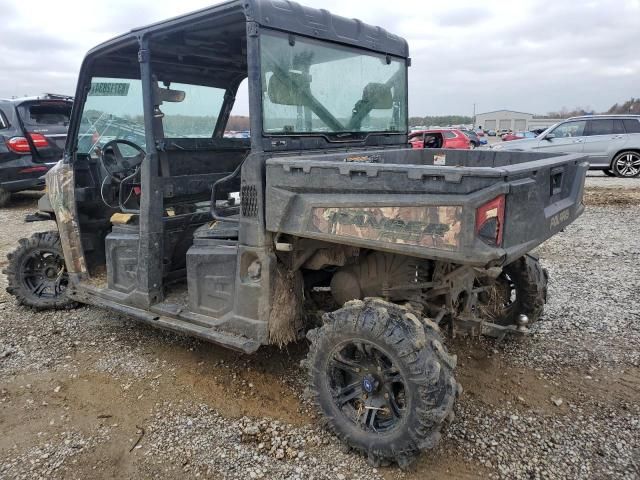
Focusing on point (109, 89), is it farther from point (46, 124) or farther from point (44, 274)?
point (46, 124)

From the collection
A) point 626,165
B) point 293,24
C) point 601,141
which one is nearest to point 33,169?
point 293,24

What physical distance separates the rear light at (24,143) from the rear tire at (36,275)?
4.90 m

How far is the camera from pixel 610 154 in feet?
40.2

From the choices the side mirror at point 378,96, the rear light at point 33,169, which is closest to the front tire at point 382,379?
the side mirror at point 378,96

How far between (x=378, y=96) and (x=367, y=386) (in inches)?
84.3

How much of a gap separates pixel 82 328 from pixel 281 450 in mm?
2523

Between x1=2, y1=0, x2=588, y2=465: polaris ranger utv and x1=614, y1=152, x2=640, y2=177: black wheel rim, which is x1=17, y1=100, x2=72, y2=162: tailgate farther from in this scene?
x1=614, y1=152, x2=640, y2=177: black wheel rim

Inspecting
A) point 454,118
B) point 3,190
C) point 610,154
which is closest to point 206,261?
point 3,190

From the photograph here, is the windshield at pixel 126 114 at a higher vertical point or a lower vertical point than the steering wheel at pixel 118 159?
higher

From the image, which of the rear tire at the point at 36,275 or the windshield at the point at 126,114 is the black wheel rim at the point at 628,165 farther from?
the rear tire at the point at 36,275

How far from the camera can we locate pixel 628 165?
12445 millimetres

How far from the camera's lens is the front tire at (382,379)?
8.00 feet

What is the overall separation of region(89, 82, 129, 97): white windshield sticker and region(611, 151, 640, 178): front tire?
12133mm

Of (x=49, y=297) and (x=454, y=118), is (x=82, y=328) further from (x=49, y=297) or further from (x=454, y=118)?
(x=454, y=118)
